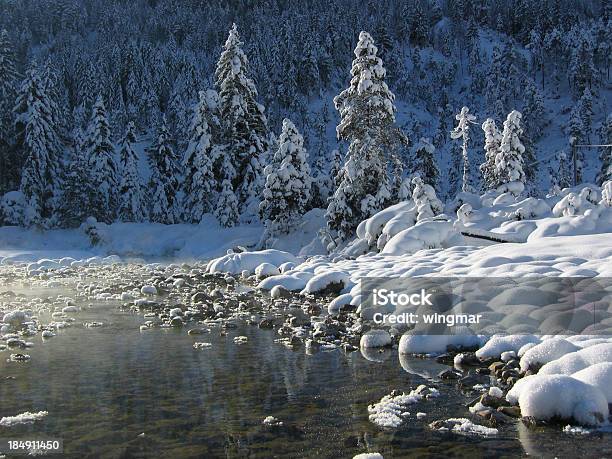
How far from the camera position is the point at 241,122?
47.9 metres

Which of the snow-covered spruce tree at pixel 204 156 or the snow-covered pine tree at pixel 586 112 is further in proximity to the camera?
the snow-covered pine tree at pixel 586 112

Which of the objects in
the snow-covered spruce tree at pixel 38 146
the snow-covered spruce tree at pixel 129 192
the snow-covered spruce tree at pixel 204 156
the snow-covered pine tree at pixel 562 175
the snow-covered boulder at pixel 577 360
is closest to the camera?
the snow-covered boulder at pixel 577 360

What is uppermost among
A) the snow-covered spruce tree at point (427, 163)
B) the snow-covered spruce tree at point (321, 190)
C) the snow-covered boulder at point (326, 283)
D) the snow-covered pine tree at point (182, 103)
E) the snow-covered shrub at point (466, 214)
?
the snow-covered pine tree at point (182, 103)

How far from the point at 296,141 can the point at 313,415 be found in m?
31.1

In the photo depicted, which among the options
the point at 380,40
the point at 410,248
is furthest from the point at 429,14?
the point at 410,248

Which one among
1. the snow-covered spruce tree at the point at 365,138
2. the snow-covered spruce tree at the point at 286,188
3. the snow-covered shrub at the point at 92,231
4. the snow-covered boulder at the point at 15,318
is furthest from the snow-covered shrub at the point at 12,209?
the snow-covered boulder at the point at 15,318

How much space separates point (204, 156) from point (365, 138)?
1779 centimetres

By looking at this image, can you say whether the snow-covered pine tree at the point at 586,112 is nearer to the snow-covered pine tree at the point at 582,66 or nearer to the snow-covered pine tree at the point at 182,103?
the snow-covered pine tree at the point at 582,66

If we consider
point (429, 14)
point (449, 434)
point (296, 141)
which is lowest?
point (449, 434)

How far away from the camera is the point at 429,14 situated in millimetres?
141625

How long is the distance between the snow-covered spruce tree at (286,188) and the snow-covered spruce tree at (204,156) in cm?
957

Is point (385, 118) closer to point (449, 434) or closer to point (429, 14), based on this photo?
point (449, 434)

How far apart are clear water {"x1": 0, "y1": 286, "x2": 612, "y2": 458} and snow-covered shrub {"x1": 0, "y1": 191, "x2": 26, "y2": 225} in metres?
41.1

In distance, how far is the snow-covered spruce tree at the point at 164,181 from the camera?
57.1 metres
